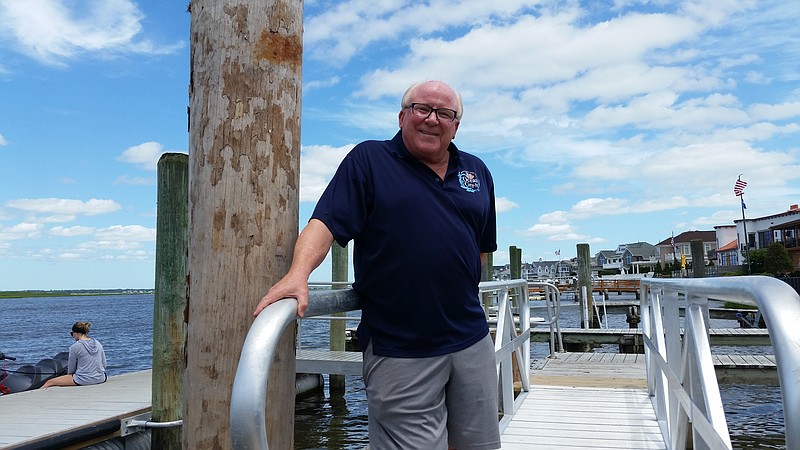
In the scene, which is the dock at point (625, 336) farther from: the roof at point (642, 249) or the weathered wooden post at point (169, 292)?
the roof at point (642, 249)

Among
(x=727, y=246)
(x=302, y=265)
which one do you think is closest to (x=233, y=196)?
(x=302, y=265)

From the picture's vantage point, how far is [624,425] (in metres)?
4.84

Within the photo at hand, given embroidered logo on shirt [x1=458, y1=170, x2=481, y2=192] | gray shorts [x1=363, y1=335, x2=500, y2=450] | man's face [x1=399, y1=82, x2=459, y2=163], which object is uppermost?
man's face [x1=399, y1=82, x2=459, y2=163]

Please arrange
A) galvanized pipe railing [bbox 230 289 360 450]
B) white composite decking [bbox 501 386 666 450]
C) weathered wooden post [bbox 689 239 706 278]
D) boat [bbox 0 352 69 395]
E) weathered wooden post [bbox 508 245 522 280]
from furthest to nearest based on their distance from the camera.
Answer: weathered wooden post [bbox 508 245 522 280] < weathered wooden post [bbox 689 239 706 278] < boat [bbox 0 352 69 395] < white composite decking [bbox 501 386 666 450] < galvanized pipe railing [bbox 230 289 360 450]

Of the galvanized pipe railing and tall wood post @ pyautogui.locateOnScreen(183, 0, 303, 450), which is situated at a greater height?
tall wood post @ pyautogui.locateOnScreen(183, 0, 303, 450)

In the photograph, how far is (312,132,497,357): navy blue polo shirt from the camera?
77.0 inches

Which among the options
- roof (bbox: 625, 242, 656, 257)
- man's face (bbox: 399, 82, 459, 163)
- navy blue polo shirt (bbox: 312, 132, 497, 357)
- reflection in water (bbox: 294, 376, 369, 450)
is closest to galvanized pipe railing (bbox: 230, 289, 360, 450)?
navy blue polo shirt (bbox: 312, 132, 497, 357)

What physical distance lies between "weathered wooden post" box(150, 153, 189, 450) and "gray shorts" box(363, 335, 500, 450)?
4244 millimetres

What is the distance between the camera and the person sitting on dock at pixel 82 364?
855 centimetres

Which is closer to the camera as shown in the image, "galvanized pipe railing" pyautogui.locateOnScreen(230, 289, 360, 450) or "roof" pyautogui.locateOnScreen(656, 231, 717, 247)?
"galvanized pipe railing" pyautogui.locateOnScreen(230, 289, 360, 450)

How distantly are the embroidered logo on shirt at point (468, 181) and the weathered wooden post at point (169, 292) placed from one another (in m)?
4.16

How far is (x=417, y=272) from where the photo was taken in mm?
1960

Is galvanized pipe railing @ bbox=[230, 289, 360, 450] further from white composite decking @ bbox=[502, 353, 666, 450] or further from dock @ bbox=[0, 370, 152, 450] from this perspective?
dock @ bbox=[0, 370, 152, 450]

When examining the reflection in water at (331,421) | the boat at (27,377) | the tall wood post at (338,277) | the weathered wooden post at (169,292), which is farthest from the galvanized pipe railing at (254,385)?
the tall wood post at (338,277)
